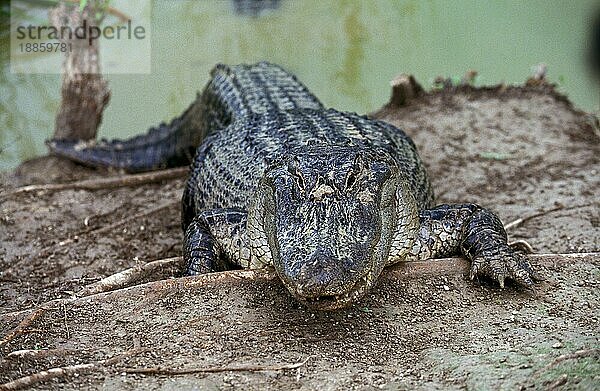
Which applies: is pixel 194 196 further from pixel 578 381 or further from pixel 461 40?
pixel 461 40

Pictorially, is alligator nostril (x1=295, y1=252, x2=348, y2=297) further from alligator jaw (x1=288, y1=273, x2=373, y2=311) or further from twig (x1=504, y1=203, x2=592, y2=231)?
twig (x1=504, y1=203, x2=592, y2=231)

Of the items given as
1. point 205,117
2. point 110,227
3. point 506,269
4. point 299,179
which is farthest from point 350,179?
point 205,117

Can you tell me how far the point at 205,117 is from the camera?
5895 millimetres

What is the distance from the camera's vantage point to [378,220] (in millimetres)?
3219

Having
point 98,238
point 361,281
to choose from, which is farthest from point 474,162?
point 361,281

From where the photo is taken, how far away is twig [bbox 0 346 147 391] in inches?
102

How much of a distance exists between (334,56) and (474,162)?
3.59 meters

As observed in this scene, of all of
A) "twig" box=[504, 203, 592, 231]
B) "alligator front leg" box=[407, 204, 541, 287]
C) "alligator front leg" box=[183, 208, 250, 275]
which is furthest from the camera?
"twig" box=[504, 203, 592, 231]

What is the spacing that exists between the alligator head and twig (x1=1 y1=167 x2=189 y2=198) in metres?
2.55

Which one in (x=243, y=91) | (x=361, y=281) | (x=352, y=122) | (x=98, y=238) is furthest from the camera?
(x=243, y=91)

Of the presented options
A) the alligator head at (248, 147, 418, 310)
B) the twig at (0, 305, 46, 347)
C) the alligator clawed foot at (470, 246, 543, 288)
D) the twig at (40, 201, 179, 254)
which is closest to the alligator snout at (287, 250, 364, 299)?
the alligator head at (248, 147, 418, 310)

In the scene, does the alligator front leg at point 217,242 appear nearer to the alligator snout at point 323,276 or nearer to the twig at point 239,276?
the twig at point 239,276

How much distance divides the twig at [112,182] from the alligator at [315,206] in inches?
29.6

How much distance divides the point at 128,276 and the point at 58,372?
4.17 ft
